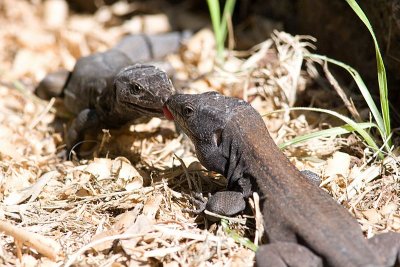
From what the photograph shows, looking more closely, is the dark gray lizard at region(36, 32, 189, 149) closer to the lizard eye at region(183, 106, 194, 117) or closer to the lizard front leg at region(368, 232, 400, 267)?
the lizard eye at region(183, 106, 194, 117)

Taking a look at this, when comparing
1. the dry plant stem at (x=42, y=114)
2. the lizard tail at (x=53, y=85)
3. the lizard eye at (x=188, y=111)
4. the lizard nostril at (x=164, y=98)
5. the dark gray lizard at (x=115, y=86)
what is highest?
the lizard eye at (x=188, y=111)

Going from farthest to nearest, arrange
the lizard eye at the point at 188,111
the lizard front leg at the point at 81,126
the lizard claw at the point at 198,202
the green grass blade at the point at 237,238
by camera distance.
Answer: the lizard front leg at the point at 81,126
the lizard eye at the point at 188,111
the lizard claw at the point at 198,202
the green grass blade at the point at 237,238

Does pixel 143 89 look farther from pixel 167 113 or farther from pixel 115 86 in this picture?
pixel 115 86

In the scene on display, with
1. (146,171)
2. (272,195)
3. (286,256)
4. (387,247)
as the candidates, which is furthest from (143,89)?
(387,247)

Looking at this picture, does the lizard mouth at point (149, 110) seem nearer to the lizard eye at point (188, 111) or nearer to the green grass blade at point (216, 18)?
the lizard eye at point (188, 111)

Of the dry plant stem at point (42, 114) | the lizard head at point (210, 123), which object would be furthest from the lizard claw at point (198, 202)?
the dry plant stem at point (42, 114)

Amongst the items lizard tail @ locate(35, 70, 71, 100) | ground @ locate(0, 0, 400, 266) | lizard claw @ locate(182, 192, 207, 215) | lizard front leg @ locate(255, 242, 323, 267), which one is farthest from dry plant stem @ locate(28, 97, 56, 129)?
lizard front leg @ locate(255, 242, 323, 267)
